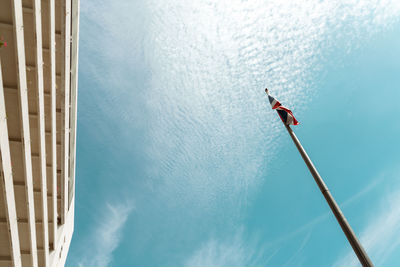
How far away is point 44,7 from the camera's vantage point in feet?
31.9

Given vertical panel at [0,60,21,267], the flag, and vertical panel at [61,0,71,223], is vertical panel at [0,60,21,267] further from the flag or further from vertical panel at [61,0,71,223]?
the flag

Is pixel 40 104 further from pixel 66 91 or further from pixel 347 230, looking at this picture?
pixel 347 230

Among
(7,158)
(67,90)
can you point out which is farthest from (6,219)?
(67,90)

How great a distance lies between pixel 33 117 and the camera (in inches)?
417

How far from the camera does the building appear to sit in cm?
800

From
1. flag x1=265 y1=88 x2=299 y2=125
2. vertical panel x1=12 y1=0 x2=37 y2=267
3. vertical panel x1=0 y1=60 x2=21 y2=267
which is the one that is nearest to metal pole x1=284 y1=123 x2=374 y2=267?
flag x1=265 y1=88 x2=299 y2=125

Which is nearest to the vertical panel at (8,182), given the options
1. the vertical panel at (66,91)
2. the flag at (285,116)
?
the vertical panel at (66,91)

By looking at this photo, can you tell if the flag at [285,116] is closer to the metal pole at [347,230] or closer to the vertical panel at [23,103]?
the metal pole at [347,230]

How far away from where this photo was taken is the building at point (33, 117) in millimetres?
7996

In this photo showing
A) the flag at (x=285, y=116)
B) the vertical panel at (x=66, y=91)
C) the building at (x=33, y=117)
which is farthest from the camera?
the vertical panel at (x=66, y=91)

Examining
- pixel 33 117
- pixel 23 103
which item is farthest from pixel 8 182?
pixel 33 117

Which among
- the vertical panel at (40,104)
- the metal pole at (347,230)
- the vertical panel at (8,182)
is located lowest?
the metal pole at (347,230)

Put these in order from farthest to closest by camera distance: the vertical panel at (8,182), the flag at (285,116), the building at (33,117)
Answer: the flag at (285,116) < the building at (33,117) < the vertical panel at (8,182)

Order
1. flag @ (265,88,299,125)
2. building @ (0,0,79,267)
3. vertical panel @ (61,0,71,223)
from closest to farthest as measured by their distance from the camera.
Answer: building @ (0,0,79,267), flag @ (265,88,299,125), vertical panel @ (61,0,71,223)
